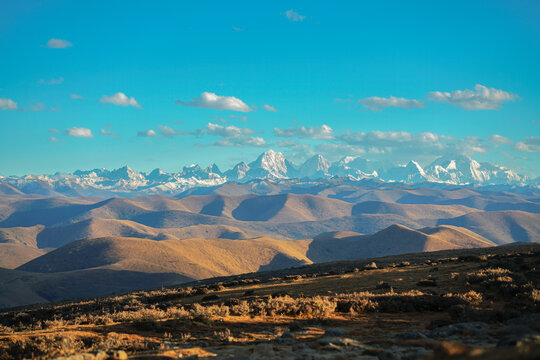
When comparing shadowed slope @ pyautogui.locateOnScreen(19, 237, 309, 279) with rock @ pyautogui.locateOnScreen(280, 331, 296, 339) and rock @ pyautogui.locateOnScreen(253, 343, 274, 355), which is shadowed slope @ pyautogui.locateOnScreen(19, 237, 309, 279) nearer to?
rock @ pyautogui.locateOnScreen(280, 331, 296, 339)

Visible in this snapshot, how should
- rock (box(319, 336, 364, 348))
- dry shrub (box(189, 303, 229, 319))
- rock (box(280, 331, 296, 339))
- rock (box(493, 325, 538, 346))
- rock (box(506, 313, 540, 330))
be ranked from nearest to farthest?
rock (box(493, 325, 538, 346)), rock (box(319, 336, 364, 348)), rock (box(506, 313, 540, 330)), rock (box(280, 331, 296, 339)), dry shrub (box(189, 303, 229, 319))

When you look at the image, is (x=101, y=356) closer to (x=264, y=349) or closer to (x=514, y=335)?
(x=264, y=349)

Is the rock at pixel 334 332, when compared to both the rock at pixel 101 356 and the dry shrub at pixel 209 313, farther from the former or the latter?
the rock at pixel 101 356

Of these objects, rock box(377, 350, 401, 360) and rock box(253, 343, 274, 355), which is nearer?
rock box(377, 350, 401, 360)

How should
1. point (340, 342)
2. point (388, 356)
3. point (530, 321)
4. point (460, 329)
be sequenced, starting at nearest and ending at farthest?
1. point (388, 356)
2. point (340, 342)
3. point (530, 321)
4. point (460, 329)

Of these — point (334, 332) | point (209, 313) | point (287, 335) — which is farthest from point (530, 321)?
point (209, 313)

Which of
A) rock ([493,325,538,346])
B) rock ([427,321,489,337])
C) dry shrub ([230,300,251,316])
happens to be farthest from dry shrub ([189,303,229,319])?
rock ([493,325,538,346])

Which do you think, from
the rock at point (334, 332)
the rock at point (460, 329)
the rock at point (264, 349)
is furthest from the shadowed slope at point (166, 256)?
the rock at point (264, 349)

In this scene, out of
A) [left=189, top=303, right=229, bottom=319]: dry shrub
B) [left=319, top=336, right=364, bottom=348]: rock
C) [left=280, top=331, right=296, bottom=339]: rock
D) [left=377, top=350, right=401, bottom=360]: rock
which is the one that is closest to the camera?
[left=377, top=350, right=401, bottom=360]: rock

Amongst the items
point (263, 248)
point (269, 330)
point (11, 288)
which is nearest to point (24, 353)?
point (269, 330)

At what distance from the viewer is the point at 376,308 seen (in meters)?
20.0

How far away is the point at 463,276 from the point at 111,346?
24778 millimetres

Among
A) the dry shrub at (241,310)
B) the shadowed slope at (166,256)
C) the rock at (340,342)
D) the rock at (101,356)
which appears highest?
the rock at (101,356)

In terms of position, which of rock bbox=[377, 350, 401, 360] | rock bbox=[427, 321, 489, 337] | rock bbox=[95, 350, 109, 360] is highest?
rock bbox=[95, 350, 109, 360]
